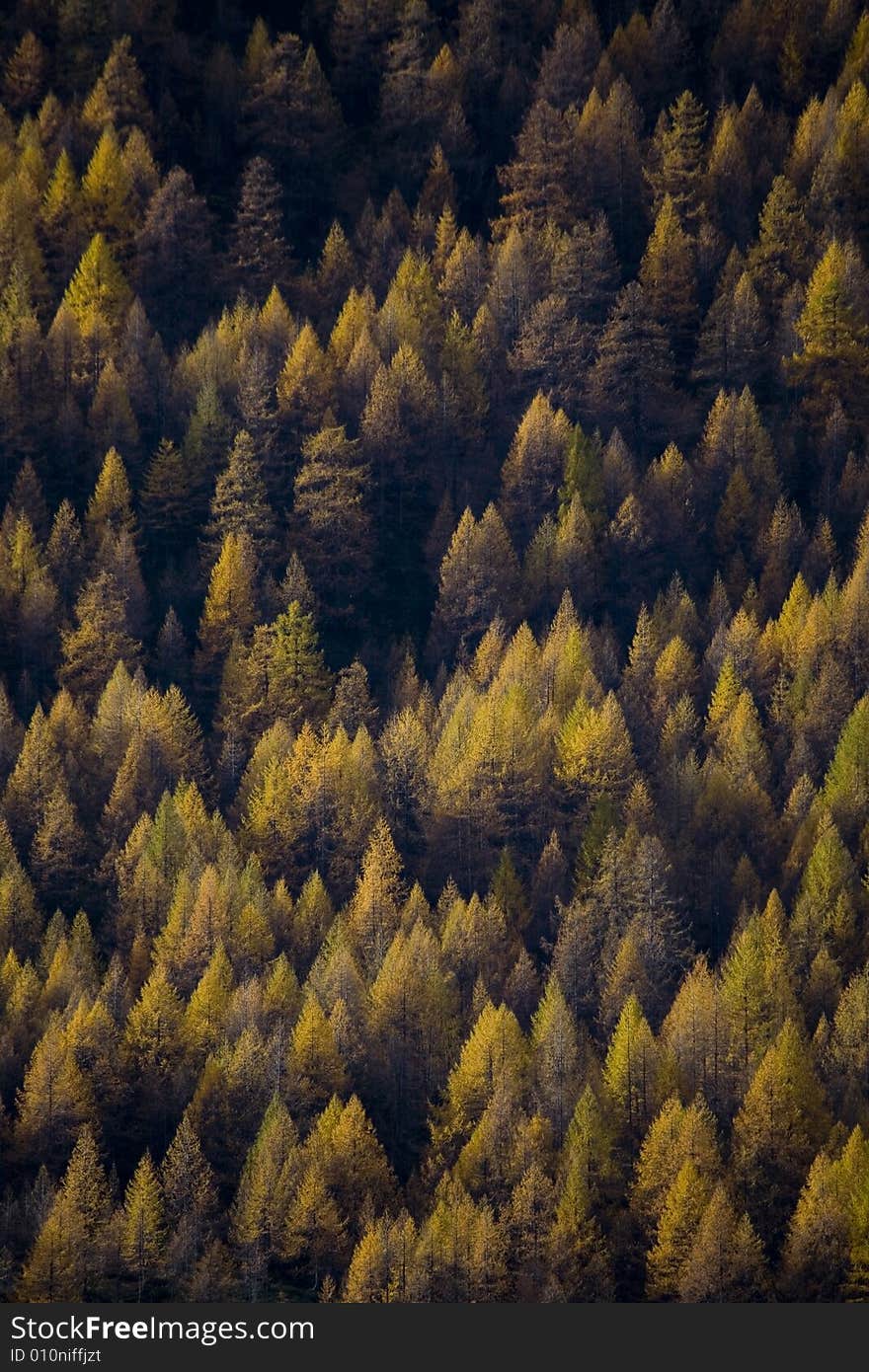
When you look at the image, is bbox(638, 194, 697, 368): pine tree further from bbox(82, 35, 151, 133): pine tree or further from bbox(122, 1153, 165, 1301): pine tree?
bbox(122, 1153, 165, 1301): pine tree

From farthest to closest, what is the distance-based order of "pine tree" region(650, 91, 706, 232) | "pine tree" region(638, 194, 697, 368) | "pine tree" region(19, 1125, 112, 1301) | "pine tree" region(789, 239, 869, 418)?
"pine tree" region(650, 91, 706, 232) < "pine tree" region(638, 194, 697, 368) < "pine tree" region(789, 239, 869, 418) < "pine tree" region(19, 1125, 112, 1301)

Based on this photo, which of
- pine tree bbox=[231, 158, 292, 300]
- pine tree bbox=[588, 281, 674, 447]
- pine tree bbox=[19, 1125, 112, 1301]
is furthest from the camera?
pine tree bbox=[231, 158, 292, 300]

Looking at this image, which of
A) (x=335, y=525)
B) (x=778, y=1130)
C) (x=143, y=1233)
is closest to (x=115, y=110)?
(x=335, y=525)

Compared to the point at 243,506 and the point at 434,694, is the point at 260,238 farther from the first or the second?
the point at 434,694

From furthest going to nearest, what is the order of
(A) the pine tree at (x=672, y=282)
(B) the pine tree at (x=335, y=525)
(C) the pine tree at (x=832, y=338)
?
(A) the pine tree at (x=672, y=282)
(C) the pine tree at (x=832, y=338)
(B) the pine tree at (x=335, y=525)

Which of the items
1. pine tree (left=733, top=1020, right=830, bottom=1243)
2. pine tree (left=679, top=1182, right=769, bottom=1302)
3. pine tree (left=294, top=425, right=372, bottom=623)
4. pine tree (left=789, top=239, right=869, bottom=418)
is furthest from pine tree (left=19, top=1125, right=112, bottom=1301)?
pine tree (left=789, top=239, right=869, bottom=418)

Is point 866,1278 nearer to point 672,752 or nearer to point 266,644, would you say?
point 672,752

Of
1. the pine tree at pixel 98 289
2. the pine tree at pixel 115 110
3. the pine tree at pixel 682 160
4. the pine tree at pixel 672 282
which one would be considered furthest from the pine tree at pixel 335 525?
the pine tree at pixel 115 110

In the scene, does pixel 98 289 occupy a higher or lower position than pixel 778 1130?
higher

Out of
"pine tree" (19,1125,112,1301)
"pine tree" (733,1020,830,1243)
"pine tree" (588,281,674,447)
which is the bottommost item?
"pine tree" (19,1125,112,1301)

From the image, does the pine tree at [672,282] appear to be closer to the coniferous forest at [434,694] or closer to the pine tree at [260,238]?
the coniferous forest at [434,694]
